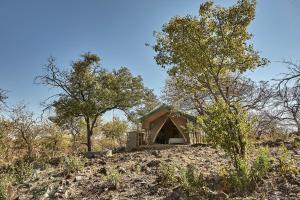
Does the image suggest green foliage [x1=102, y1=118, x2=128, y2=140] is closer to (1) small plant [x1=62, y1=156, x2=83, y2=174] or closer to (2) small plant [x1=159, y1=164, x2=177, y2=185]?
(1) small plant [x1=62, y1=156, x2=83, y2=174]

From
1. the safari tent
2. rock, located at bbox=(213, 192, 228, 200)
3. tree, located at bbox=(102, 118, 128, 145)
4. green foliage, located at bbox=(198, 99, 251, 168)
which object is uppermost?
tree, located at bbox=(102, 118, 128, 145)

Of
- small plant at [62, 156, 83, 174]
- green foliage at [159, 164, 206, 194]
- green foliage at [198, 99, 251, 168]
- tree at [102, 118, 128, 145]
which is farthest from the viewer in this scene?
tree at [102, 118, 128, 145]

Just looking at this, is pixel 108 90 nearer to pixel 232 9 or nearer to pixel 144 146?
pixel 144 146

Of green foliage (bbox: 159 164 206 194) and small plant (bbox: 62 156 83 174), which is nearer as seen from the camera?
green foliage (bbox: 159 164 206 194)

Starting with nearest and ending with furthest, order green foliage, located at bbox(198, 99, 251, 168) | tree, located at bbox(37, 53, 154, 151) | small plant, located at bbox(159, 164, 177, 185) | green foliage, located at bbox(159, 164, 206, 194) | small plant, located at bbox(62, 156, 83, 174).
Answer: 1. green foliage, located at bbox(159, 164, 206, 194)
2. green foliage, located at bbox(198, 99, 251, 168)
3. small plant, located at bbox(159, 164, 177, 185)
4. small plant, located at bbox(62, 156, 83, 174)
5. tree, located at bbox(37, 53, 154, 151)

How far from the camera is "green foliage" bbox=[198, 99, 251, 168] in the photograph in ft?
25.3

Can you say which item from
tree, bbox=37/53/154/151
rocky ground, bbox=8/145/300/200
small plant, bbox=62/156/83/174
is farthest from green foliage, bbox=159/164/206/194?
tree, bbox=37/53/154/151

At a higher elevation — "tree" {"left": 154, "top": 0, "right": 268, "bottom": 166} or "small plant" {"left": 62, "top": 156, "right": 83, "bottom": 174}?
"tree" {"left": 154, "top": 0, "right": 268, "bottom": 166}

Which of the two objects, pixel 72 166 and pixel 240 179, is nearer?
pixel 240 179

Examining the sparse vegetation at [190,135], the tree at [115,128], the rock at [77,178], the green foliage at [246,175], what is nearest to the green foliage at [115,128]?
the tree at [115,128]

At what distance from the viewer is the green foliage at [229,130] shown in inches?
304

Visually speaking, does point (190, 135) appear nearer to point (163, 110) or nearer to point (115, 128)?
point (163, 110)

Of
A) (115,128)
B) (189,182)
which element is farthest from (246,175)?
A: (115,128)

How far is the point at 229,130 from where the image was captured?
25.5 feet
